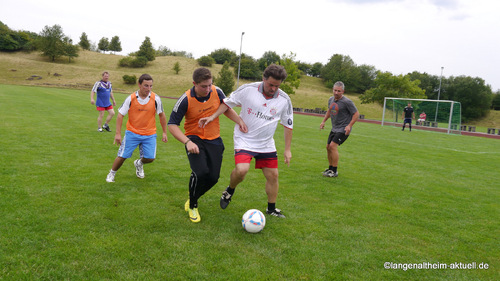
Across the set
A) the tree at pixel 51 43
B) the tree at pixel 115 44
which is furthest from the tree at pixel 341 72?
the tree at pixel 51 43

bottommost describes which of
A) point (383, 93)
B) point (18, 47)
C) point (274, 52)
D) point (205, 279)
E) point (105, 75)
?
point (205, 279)

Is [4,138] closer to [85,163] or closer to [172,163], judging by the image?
[85,163]

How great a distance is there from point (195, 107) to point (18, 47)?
99.6 m

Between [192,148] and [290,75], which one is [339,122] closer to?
[192,148]

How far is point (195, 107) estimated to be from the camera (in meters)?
4.57

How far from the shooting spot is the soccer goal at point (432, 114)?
27.2 metres

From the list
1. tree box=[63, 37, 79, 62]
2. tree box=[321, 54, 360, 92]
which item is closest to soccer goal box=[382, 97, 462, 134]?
tree box=[321, 54, 360, 92]

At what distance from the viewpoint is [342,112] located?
7777mm

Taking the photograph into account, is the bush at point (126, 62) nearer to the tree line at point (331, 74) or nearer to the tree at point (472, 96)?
the tree line at point (331, 74)

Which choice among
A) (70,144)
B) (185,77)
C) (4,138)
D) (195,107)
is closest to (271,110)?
(195,107)

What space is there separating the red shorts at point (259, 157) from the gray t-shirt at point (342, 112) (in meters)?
3.57

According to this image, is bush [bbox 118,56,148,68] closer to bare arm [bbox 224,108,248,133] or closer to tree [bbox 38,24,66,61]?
tree [bbox 38,24,66,61]

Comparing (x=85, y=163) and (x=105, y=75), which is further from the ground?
(x=105, y=75)

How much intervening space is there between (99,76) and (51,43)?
59.1 ft
